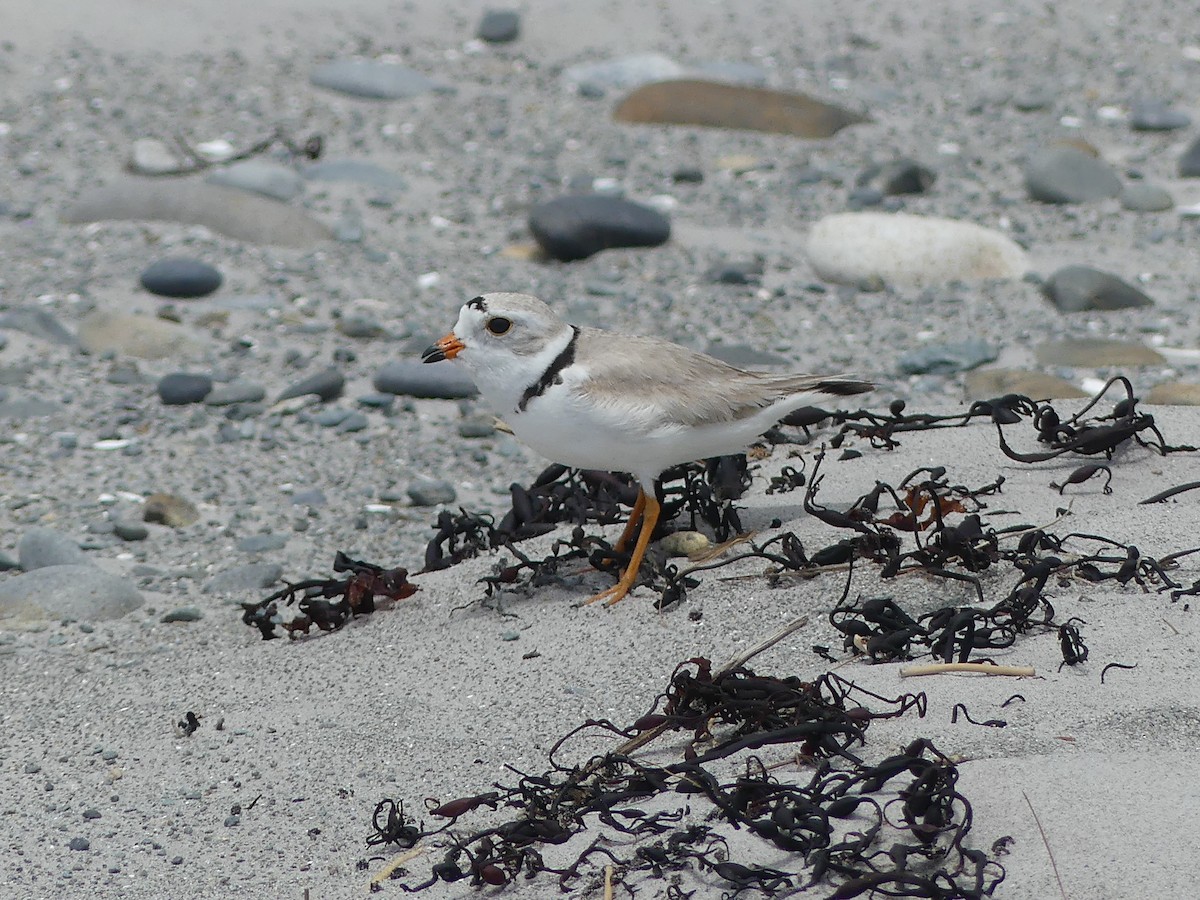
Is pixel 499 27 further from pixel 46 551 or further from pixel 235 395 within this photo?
pixel 46 551

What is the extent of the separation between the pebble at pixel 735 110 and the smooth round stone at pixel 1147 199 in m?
1.99

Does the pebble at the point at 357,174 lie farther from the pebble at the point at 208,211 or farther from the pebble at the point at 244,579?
the pebble at the point at 244,579

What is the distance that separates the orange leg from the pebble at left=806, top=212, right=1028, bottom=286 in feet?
12.7

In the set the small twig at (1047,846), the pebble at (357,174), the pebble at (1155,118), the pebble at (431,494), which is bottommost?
the pebble at (431,494)

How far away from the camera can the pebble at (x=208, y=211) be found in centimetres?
776

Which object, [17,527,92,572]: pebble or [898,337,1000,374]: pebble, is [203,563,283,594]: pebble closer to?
[17,527,92,572]: pebble

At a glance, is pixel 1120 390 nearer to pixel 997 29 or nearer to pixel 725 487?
pixel 725 487

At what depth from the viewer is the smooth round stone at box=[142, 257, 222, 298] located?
7.06 m

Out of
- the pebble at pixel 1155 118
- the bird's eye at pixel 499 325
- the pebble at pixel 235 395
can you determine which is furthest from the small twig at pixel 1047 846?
the pebble at pixel 1155 118

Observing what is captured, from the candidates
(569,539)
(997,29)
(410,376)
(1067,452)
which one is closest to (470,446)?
(410,376)

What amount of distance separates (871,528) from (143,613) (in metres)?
2.45

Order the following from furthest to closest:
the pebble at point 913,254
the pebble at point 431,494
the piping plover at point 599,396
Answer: the pebble at point 913,254 < the pebble at point 431,494 < the piping plover at point 599,396

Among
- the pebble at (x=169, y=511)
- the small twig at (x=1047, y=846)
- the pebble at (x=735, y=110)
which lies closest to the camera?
the small twig at (x=1047, y=846)

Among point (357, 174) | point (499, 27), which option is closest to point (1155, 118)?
point (499, 27)
